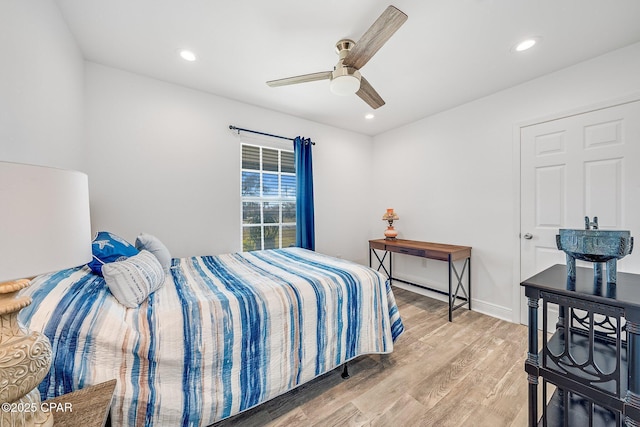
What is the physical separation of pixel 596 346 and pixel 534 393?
472mm

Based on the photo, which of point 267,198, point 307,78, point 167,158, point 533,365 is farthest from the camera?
point 267,198

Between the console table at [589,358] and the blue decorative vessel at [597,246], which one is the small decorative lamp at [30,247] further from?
the blue decorative vessel at [597,246]

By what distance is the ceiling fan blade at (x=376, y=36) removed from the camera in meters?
1.30

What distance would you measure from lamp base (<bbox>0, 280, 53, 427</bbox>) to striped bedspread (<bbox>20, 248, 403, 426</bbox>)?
14.6 inches

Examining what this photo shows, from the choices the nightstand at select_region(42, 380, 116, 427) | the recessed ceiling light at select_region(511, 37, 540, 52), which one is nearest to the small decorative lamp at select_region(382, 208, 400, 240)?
the recessed ceiling light at select_region(511, 37, 540, 52)

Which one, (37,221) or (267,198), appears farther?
(267,198)

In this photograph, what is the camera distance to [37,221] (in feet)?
1.87

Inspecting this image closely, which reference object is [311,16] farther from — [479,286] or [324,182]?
[479,286]

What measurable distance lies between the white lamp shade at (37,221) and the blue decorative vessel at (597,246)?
1.99 metres

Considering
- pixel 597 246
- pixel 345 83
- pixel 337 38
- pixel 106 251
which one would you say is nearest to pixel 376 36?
pixel 345 83

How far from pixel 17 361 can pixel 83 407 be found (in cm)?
37

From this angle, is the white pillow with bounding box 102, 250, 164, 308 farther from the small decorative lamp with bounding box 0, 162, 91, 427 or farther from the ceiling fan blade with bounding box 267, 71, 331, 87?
the ceiling fan blade with bounding box 267, 71, 331, 87

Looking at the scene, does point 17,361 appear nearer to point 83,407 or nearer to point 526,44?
point 83,407

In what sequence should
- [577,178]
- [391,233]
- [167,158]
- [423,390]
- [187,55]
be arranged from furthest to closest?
1. [391,233]
2. [167,158]
3. [577,178]
4. [187,55]
5. [423,390]
